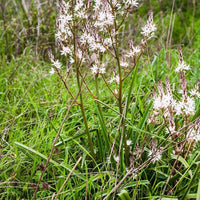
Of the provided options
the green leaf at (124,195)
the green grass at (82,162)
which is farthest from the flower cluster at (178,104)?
the green leaf at (124,195)

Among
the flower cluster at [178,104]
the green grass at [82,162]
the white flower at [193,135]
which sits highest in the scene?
the flower cluster at [178,104]

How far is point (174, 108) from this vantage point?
163 cm

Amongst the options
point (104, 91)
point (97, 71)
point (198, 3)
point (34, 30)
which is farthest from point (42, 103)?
point (198, 3)

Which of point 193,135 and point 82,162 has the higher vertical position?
point 193,135

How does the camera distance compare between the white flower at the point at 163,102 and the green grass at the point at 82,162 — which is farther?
the green grass at the point at 82,162

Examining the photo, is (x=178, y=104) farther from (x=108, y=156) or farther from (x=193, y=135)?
(x=108, y=156)

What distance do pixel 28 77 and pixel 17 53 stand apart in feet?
3.19

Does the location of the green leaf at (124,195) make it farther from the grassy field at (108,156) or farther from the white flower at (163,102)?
the white flower at (163,102)

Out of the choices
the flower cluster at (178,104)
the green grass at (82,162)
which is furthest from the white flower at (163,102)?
the green grass at (82,162)

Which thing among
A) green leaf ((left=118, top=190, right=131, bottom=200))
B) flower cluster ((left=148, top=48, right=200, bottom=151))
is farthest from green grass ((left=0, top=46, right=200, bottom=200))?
flower cluster ((left=148, top=48, right=200, bottom=151))

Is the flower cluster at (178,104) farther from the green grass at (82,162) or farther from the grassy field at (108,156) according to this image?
the green grass at (82,162)

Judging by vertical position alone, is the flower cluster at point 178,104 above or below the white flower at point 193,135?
above

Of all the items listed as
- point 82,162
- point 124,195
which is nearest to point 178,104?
point 124,195

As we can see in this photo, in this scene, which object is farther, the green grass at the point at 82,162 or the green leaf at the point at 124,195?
the green grass at the point at 82,162
